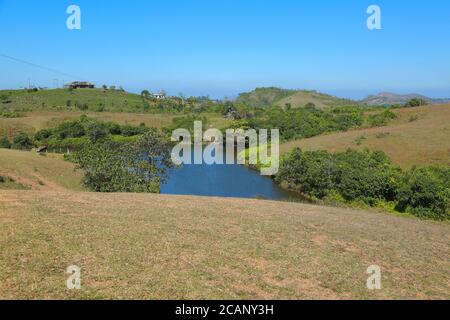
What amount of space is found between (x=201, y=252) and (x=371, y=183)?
128ft

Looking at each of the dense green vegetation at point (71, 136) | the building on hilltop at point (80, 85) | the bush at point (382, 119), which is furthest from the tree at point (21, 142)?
the building on hilltop at point (80, 85)

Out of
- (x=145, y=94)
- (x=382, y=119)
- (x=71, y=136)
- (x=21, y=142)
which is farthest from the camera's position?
(x=145, y=94)

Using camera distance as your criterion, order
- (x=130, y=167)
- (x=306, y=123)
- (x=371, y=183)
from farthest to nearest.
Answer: (x=306, y=123)
(x=371, y=183)
(x=130, y=167)

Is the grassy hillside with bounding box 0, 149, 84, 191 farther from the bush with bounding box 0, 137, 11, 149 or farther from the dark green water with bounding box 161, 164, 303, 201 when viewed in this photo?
the bush with bounding box 0, 137, 11, 149

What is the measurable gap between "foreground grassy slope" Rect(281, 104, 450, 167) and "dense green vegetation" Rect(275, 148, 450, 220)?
30.4ft

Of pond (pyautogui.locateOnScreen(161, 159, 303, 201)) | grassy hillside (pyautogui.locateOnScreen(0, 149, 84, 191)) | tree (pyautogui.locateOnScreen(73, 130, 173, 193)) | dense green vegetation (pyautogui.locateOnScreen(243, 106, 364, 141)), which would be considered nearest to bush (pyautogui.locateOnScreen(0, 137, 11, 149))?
grassy hillside (pyautogui.locateOnScreen(0, 149, 84, 191))

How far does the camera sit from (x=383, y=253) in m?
18.3

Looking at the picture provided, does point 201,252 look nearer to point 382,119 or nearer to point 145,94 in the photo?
point 382,119

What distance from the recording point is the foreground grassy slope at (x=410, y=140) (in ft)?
236

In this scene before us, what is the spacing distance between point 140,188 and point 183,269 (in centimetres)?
3061

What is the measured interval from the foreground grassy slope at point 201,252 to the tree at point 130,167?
20.5 m

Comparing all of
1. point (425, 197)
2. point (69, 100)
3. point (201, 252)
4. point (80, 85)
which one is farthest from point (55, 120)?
point (201, 252)

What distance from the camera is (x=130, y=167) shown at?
161ft

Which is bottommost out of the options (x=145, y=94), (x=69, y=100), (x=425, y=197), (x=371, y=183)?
(x=425, y=197)
